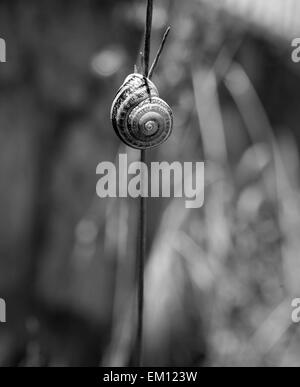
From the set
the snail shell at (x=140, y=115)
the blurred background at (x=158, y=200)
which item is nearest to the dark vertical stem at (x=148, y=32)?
the snail shell at (x=140, y=115)

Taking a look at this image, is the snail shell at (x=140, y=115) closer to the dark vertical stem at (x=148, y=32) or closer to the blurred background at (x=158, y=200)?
the dark vertical stem at (x=148, y=32)

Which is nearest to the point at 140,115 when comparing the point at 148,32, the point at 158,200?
the point at 148,32

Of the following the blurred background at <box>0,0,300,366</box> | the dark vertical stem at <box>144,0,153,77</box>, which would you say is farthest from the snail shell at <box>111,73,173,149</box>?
the blurred background at <box>0,0,300,366</box>

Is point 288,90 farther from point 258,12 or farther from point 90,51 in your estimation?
point 90,51

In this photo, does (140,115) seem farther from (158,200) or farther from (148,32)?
Answer: (158,200)

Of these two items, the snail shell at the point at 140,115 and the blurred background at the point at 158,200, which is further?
the blurred background at the point at 158,200

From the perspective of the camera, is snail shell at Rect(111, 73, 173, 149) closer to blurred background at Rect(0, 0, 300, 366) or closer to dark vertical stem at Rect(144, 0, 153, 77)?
dark vertical stem at Rect(144, 0, 153, 77)
